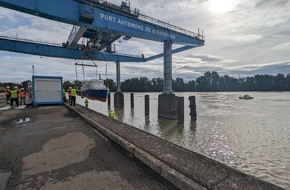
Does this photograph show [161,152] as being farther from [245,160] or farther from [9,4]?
[9,4]

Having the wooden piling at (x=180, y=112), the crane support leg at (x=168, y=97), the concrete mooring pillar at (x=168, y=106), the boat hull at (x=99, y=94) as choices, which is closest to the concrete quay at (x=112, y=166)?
the wooden piling at (x=180, y=112)

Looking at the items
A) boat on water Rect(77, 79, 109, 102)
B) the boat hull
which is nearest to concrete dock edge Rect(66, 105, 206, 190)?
the boat hull

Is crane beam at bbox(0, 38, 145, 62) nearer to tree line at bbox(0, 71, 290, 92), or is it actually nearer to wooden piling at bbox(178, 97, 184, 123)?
wooden piling at bbox(178, 97, 184, 123)

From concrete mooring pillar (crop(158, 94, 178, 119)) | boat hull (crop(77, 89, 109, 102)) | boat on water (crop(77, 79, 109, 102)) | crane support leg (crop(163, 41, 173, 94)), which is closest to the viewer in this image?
concrete mooring pillar (crop(158, 94, 178, 119))

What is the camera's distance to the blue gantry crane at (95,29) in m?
10.3

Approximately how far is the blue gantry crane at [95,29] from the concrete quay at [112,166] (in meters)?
7.90

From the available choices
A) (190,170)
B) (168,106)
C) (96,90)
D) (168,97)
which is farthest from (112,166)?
(96,90)

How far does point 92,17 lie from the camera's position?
38.4 feet

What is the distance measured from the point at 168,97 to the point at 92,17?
9049 millimetres

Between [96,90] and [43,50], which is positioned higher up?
[43,50]

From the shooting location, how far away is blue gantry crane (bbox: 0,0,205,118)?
1031 cm

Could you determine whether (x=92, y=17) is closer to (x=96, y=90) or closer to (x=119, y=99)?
(x=96, y=90)

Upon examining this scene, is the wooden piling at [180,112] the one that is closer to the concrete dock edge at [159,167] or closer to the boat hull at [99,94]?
the concrete dock edge at [159,167]

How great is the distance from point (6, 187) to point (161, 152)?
103 inches
